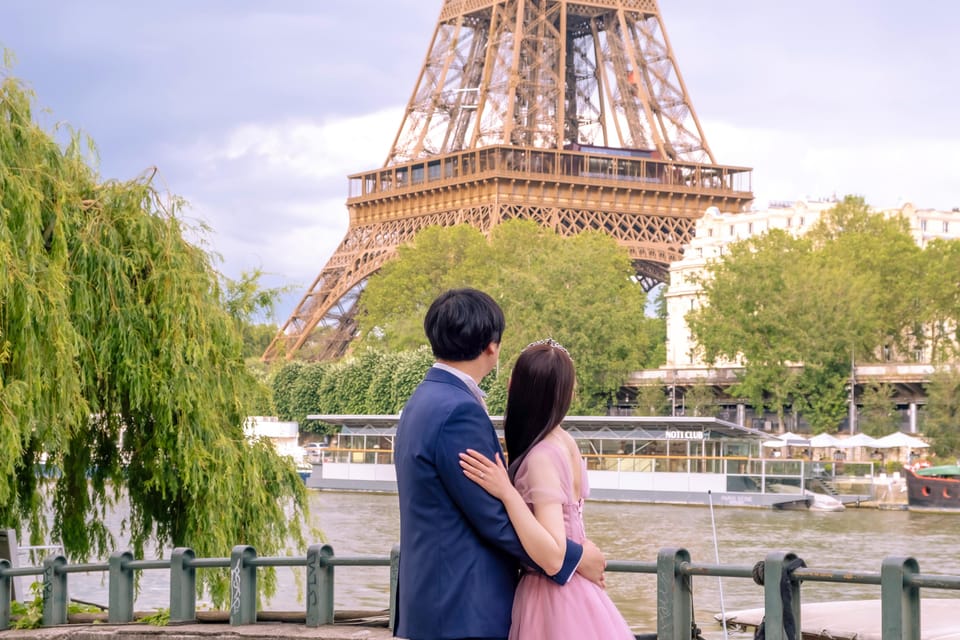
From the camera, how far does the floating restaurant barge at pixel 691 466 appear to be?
48.4 meters

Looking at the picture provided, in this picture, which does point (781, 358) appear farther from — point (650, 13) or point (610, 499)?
point (650, 13)

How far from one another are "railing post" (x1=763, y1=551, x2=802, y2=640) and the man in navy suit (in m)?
2.05

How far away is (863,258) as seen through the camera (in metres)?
65.0

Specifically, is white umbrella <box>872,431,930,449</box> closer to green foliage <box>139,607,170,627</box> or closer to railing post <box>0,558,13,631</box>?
railing post <box>0,558,13,631</box>

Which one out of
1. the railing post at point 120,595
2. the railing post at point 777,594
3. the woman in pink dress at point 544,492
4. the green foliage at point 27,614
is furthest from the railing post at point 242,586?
the woman in pink dress at point 544,492

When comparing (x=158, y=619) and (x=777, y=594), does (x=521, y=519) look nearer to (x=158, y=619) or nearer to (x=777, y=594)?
(x=777, y=594)

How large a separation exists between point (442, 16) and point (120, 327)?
67.3m

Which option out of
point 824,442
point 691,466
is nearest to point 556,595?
point 691,466

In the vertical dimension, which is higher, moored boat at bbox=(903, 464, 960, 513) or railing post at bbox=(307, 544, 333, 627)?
railing post at bbox=(307, 544, 333, 627)

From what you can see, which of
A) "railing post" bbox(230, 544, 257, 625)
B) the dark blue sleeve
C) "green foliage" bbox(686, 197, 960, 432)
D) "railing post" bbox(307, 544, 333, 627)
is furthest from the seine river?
"green foliage" bbox(686, 197, 960, 432)

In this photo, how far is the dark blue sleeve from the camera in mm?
4277

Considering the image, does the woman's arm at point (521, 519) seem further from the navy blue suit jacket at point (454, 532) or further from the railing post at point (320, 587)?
the railing post at point (320, 587)

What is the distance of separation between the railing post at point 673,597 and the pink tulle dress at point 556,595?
2.44m

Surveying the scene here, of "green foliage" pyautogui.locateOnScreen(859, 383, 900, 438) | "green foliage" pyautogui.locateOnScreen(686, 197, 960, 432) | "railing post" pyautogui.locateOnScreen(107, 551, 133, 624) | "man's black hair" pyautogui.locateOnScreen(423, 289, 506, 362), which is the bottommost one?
"railing post" pyautogui.locateOnScreen(107, 551, 133, 624)
